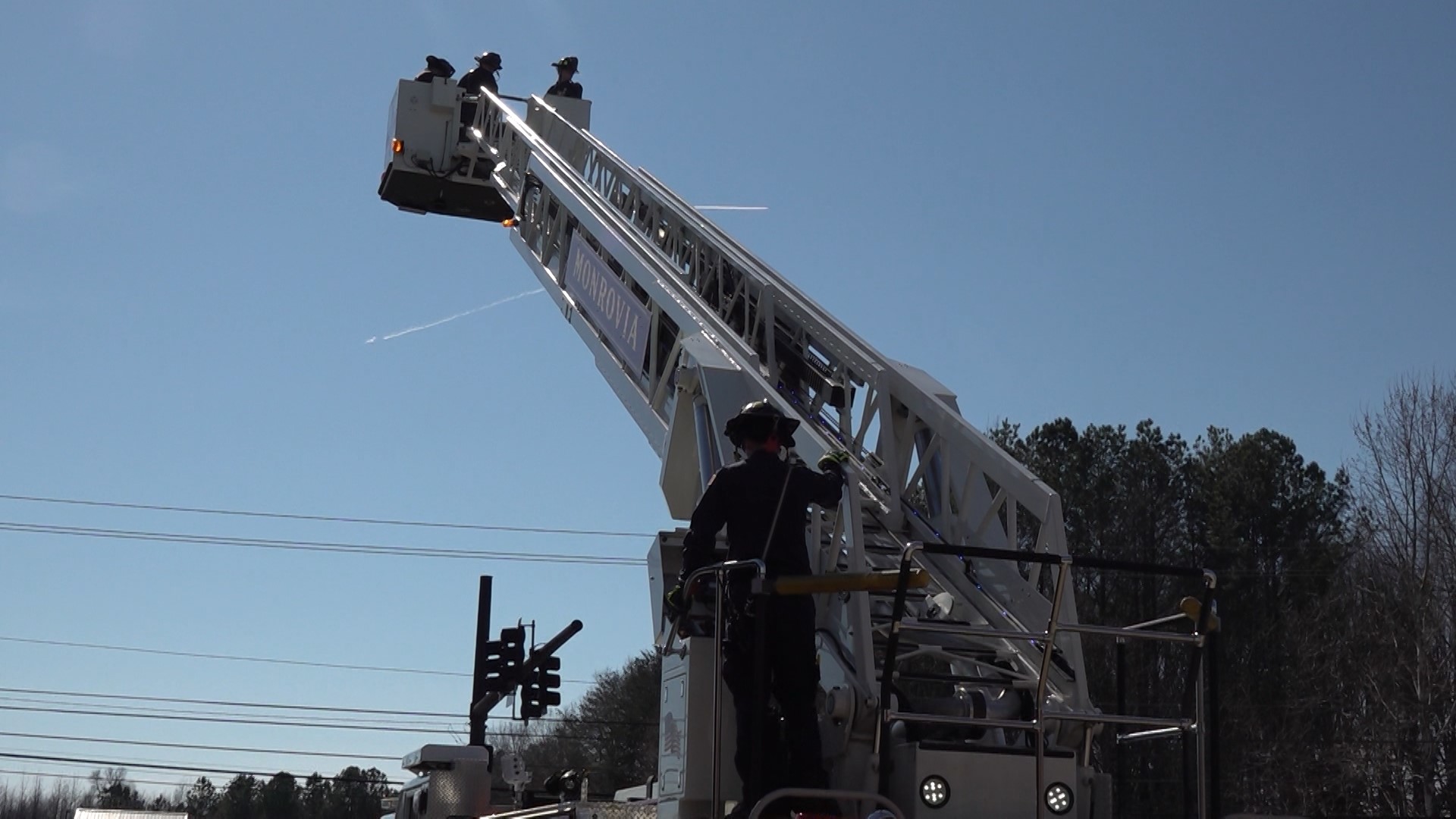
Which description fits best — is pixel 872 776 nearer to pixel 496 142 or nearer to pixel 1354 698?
pixel 496 142

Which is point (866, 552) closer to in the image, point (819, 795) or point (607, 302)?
point (819, 795)

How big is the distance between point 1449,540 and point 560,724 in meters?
29.4

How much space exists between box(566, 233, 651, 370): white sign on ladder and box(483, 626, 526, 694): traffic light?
11291 mm

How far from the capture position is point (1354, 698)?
103ft

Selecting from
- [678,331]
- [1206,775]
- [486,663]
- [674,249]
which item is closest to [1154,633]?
[1206,775]

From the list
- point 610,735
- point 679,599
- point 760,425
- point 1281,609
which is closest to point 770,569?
point 679,599

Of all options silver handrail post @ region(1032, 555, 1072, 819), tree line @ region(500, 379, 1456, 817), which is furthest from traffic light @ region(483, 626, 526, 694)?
silver handrail post @ region(1032, 555, 1072, 819)

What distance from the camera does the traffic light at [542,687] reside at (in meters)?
23.3

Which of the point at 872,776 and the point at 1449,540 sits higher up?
the point at 1449,540

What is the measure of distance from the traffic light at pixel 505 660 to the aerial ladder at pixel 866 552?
1062 centimetres

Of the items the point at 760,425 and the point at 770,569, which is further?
the point at 760,425

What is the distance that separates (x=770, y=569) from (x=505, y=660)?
55.2 ft

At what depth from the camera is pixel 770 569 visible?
287 inches

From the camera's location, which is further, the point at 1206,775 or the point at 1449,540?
the point at 1449,540
